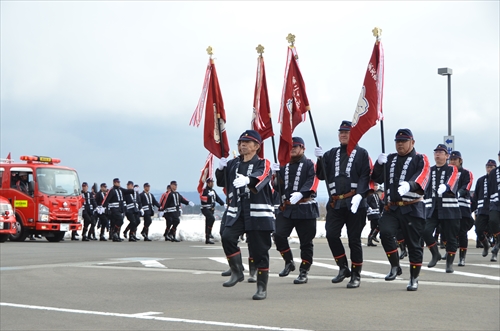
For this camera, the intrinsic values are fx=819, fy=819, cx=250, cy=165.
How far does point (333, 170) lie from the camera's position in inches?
459

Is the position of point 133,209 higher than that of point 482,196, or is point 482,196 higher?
point 482,196

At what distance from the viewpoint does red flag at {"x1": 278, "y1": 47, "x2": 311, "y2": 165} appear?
456 inches

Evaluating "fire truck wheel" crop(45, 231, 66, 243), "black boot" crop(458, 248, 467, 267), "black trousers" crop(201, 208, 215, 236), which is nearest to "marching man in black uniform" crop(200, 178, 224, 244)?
"black trousers" crop(201, 208, 215, 236)

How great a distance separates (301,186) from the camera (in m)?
12.0

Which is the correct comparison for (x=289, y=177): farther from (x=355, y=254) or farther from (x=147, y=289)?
(x=147, y=289)

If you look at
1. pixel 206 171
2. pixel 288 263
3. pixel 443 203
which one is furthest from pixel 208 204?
pixel 288 263

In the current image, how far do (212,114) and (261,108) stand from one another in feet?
3.46

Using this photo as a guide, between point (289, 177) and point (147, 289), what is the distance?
2.63 meters

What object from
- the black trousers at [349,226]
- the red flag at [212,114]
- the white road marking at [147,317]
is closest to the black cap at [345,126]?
the black trousers at [349,226]

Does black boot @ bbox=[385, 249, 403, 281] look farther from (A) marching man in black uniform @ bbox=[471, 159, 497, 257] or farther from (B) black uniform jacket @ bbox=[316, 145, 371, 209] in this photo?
(A) marching man in black uniform @ bbox=[471, 159, 497, 257]

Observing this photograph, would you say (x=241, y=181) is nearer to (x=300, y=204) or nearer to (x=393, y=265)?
(x=300, y=204)

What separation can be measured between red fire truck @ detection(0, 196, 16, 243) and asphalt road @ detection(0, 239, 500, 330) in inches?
427

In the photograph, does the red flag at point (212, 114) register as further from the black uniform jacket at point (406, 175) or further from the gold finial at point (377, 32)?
the gold finial at point (377, 32)

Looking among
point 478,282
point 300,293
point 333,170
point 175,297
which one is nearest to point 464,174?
point 478,282
